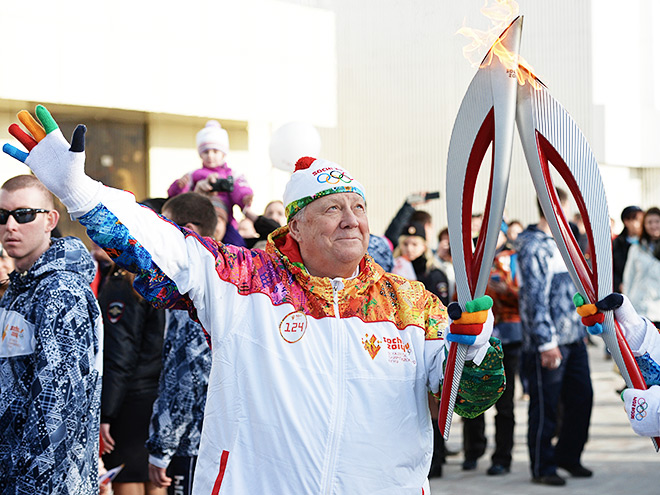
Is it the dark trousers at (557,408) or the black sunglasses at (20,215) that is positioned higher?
the black sunglasses at (20,215)

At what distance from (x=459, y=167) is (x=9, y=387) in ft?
5.29

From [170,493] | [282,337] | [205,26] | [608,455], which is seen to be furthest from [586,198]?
[205,26]

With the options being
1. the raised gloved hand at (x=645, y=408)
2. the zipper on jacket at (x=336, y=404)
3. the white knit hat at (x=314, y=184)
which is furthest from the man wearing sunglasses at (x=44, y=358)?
the raised gloved hand at (x=645, y=408)

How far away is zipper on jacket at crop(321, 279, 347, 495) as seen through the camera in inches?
88.0

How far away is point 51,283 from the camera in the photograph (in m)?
2.82

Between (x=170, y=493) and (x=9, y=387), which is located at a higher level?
(x=9, y=387)

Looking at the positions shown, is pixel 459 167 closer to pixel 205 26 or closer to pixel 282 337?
pixel 282 337

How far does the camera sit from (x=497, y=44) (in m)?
2.33

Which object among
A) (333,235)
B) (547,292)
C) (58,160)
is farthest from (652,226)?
(58,160)

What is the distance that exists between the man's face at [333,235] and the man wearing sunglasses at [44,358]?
857mm

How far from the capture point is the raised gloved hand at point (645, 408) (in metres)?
2.46

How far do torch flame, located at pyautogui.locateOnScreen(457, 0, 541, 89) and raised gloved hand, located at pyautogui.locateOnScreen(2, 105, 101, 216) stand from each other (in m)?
1.12

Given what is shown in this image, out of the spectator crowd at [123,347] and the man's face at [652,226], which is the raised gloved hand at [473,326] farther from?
the man's face at [652,226]

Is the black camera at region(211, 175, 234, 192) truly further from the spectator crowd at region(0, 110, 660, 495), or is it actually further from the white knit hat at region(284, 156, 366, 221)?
the white knit hat at region(284, 156, 366, 221)
